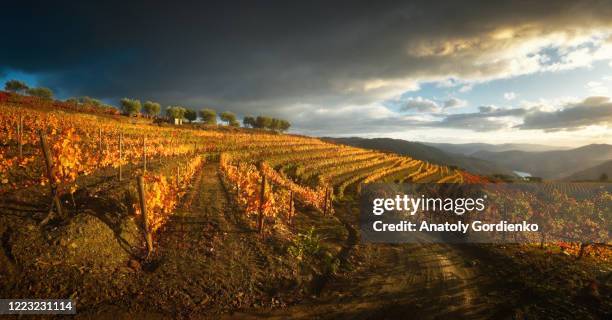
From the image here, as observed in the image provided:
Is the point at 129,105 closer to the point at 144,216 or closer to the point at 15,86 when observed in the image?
the point at 15,86

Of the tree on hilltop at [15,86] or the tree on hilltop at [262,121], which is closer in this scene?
the tree on hilltop at [15,86]

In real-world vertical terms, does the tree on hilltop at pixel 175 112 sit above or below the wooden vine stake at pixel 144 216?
above

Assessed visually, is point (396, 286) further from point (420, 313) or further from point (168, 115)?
point (168, 115)

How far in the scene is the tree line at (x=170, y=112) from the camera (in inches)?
3814

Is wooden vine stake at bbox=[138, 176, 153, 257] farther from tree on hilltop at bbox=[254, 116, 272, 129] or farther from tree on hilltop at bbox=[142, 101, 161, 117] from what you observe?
tree on hilltop at bbox=[254, 116, 272, 129]

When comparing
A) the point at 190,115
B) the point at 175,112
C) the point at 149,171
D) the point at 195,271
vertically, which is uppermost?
the point at 175,112

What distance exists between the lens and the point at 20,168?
16531 mm

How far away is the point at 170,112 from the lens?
4788 inches

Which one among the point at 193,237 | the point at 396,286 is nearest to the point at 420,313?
the point at 396,286

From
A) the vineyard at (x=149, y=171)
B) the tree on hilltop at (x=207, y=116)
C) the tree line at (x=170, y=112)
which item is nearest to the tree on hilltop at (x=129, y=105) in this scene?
the tree line at (x=170, y=112)

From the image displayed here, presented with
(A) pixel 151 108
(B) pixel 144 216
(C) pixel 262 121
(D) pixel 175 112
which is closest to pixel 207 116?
(D) pixel 175 112

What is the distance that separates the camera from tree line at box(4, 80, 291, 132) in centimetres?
9688

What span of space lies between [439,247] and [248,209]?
1371 cm

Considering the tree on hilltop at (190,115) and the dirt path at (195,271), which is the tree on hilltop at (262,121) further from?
the dirt path at (195,271)
